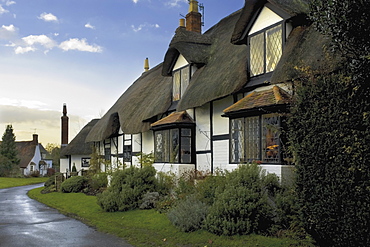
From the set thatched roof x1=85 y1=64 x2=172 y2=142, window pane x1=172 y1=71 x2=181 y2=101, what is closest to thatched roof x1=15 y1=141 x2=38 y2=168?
thatched roof x1=85 y1=64 x2=172 y2=142

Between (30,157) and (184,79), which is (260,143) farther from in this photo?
(30,157)

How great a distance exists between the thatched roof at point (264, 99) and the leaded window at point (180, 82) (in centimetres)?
528

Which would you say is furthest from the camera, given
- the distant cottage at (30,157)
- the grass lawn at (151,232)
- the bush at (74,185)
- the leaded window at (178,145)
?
the distant cottage at (30,157)

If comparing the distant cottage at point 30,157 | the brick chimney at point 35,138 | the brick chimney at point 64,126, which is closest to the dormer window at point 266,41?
A: the brick chimney at point 64,126

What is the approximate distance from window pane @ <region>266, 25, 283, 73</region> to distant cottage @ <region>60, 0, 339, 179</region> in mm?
32

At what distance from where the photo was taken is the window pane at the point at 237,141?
1238 centimetres

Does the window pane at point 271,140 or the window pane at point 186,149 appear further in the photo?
the window pane at point 186,149

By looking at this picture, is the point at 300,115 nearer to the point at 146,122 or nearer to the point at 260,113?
the point at 260,113

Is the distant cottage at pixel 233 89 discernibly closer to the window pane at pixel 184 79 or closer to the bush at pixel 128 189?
the window pane at pixel 184 79

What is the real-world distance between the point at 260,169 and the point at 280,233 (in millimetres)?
1793

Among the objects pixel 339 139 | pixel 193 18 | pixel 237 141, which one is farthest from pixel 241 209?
pixel 193 18

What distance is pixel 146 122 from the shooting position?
771 inches

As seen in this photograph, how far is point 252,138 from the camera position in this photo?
39.1ft

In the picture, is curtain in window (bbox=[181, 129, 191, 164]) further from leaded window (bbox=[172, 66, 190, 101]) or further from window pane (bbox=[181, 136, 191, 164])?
leaded window (bbox=[172, 66, 190, 101])
